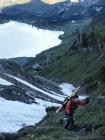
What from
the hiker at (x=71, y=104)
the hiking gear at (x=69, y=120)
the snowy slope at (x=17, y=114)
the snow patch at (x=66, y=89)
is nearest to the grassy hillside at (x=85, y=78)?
the hiking gear at (x=69, y=120)

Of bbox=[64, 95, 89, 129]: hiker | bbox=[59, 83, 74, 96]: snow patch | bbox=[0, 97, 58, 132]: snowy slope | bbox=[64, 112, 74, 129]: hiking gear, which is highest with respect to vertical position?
bbox=[64, 95, 89, 129]: hiker

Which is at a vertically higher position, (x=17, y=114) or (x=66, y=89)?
(x=17, y=114)

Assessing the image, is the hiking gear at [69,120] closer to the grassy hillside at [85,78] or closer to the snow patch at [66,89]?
the grassy hillside at [85,78]

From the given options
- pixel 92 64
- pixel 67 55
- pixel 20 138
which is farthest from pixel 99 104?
pixel 67 55

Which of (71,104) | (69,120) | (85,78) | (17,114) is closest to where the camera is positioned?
(71,104)

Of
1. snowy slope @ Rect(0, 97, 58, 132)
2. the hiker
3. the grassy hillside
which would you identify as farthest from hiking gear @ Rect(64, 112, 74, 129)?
snowy slope @ Rect(0, 97, 58, 132)

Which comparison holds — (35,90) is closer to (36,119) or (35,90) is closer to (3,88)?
(3,88)

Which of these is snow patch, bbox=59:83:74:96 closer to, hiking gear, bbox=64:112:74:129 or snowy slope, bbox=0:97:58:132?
snowy slope, bbox=0:97:58:132

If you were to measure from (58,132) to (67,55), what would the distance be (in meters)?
155

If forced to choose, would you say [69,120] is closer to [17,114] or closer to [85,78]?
[17,114]

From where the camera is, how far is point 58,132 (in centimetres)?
2409

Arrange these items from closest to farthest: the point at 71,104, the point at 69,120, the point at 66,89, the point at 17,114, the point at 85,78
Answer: the point at 71,104
the point at 69,120
the point at 17,114
the point at 66,89
the point at 85,78

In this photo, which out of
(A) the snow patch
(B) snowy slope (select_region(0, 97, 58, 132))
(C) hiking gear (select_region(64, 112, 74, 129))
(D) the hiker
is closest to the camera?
(D) the hiker

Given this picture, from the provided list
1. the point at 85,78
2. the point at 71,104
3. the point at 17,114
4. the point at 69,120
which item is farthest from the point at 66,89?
the point at 71,104
